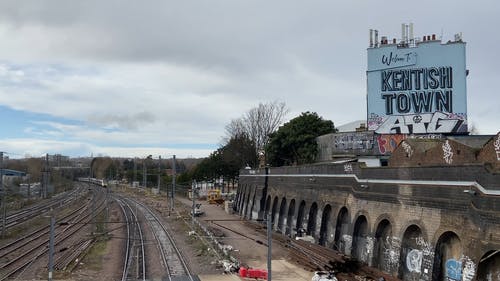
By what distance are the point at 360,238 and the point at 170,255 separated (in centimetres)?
1252

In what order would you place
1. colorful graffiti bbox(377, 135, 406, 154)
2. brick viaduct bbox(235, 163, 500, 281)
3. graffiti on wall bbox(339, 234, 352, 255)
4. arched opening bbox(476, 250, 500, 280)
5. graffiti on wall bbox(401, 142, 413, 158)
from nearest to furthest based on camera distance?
arched opening bbox(476, 250, 500, 280) → brick viaduct bbox(235, 163, 500, 281) → graffiti on wall bbox(401, 142, 413, 158) → graffiti on wall bbox(339, 234, 352, 255) → colorful graffiti bbox(377, 135, 406, 154)

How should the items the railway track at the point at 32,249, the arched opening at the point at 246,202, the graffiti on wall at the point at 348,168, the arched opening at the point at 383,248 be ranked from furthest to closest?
the arched opening at the point at 246,202, the graffiti on wall at the point at 348,168, the railway track at the point at 32,249, the arched opening at the point at 383,248

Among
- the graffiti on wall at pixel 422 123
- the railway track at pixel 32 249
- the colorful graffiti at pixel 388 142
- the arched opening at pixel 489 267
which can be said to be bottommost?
the railway track at pixel 32 249

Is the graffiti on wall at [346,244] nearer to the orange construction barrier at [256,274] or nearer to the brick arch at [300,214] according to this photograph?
the orange construction barrier at [256,274]

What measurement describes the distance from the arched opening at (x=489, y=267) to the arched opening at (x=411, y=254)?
4.43 m

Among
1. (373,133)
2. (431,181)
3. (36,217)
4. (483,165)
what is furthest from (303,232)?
(36,217)

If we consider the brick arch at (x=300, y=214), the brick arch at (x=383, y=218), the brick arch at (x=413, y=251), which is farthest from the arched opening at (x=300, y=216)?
the brick arch at (x=413, y=251)

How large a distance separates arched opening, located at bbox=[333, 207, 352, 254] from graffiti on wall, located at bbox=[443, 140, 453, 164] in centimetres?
852

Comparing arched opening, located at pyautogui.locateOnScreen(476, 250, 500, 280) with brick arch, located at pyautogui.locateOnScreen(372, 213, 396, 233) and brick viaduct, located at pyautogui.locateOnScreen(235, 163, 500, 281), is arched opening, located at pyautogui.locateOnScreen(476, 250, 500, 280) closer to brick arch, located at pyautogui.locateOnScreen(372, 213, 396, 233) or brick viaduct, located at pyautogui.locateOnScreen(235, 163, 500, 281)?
brick viaduct, located at pyautogui.locateOnScreen(235, 163, 500, 281)

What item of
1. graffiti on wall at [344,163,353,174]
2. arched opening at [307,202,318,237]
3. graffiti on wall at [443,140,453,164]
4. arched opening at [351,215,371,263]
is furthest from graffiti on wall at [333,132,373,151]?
graffiti on wall at [443,140,453,164]

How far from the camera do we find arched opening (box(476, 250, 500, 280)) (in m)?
17.5

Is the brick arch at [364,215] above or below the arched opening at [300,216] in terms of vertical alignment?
above

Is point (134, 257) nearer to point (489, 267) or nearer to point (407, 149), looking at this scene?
point (407, 149)

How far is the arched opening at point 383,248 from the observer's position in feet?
84.3
